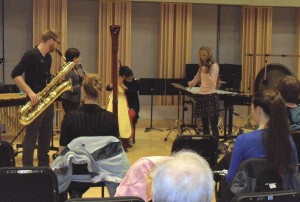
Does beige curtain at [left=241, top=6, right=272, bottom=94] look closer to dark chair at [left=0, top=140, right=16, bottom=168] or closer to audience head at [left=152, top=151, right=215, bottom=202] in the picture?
dark chair at [left=0, top=140, right=16, bottom=168]

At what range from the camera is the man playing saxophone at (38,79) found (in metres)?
5.86

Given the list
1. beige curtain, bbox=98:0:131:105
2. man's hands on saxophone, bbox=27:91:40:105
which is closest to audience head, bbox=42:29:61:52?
man's hands on saxophone, bbox=27:91:40:105

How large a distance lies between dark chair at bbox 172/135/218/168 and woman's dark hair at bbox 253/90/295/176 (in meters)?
0.77

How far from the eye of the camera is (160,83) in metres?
9.84

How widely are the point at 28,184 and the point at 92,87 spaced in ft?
4.85

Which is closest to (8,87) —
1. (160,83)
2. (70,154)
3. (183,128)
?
(160,83)

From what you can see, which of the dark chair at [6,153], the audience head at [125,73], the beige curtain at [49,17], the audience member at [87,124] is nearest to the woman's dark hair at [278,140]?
the audience member at [87,124]

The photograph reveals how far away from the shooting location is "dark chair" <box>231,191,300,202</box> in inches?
100

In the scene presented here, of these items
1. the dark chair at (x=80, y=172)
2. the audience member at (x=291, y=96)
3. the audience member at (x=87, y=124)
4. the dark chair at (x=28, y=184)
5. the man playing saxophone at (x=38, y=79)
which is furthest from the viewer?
the man playing saxophone at (x=38, y=79)

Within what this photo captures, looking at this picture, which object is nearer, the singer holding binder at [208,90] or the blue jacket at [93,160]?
the blue jacket at [93,160]

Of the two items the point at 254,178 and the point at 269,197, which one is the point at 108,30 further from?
the point at 269,197

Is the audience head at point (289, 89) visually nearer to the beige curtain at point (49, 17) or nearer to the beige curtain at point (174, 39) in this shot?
the beige curtain at point (174, 39)

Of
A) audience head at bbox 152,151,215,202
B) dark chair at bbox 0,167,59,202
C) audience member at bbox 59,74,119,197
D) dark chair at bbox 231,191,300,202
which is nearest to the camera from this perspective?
audience head at bbox 152,151,215,202

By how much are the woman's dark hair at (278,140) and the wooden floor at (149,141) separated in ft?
13.2
